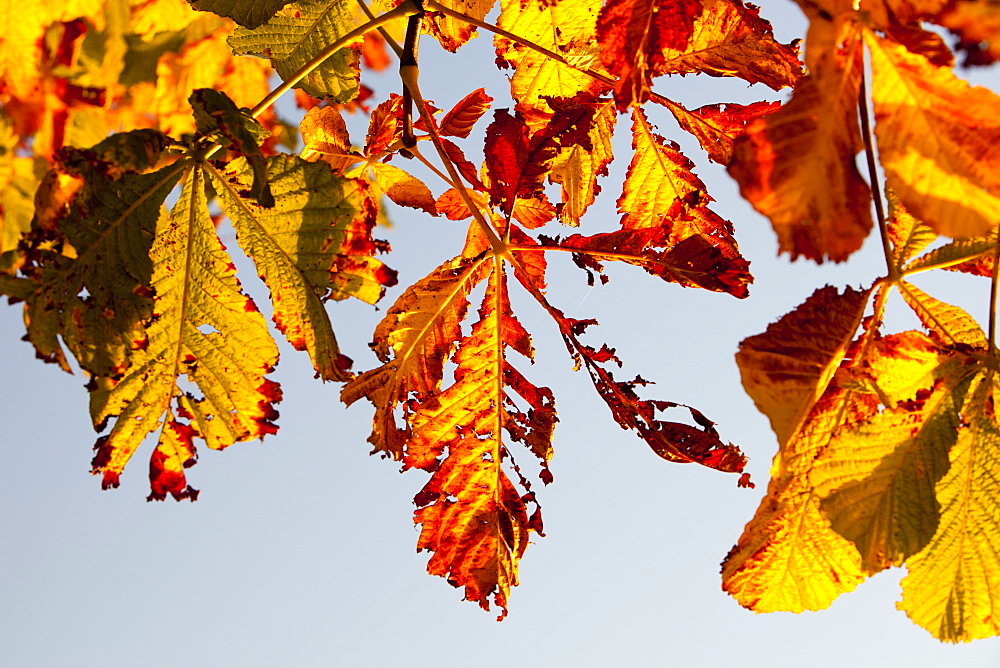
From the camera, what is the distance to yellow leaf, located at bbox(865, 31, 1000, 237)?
18.4 inches

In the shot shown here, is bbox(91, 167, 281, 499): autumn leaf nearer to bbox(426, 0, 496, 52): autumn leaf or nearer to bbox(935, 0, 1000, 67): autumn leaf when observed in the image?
bbox(426, 0, 496, 52): autumn leaf

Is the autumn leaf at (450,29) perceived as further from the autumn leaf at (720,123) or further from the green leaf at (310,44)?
the autumn leaf at (720,123)

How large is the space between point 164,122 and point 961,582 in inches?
85.4

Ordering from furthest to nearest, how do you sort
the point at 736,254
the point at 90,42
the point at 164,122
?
the point at 164,122 → the point at 90,42 → the point at 736,254

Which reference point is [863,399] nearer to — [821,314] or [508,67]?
[821,314]

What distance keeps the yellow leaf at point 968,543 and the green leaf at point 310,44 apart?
2.63 ft

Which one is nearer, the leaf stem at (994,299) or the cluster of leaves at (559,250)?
the cluster of leaves at (559,250)

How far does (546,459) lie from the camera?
998mm

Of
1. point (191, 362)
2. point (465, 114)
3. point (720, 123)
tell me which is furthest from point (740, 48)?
point (191, 362)

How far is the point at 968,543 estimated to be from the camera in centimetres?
80

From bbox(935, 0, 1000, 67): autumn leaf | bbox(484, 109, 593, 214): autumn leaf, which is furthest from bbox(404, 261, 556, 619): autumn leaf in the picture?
bbox(935, 0, 1000, 67): autumn leaf

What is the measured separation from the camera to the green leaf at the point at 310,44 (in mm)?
954

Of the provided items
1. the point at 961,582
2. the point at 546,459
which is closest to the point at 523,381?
the point at 546,459

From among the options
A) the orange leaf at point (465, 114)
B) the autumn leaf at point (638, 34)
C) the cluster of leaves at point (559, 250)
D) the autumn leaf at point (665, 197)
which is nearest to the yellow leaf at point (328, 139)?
the cluster of leaves at point (559, 250)
